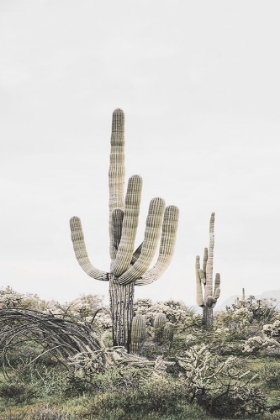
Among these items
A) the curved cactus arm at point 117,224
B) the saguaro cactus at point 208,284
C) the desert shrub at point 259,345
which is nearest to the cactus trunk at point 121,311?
the curved cactus arm at point 117,224

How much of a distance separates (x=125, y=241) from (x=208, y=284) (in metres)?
9.23

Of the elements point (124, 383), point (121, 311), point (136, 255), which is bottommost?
point (124, 383)

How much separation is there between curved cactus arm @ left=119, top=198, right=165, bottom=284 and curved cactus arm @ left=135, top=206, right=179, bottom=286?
48cm

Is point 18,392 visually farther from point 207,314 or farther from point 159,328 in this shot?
point 207,314

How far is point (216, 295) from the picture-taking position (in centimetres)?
2014

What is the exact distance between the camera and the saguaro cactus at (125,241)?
11.9 meters

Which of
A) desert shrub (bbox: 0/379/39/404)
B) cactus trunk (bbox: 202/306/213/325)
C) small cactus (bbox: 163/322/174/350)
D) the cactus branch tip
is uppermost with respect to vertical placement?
the cactus branch tip

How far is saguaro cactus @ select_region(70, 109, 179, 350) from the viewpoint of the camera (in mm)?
11875

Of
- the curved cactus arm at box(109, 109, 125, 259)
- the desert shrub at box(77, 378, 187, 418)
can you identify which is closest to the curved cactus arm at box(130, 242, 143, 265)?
the curved cactus arm at box(109, 109, 125, 259)

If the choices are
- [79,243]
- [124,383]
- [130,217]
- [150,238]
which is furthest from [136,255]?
[124,383]

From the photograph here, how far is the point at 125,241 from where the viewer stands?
11.9 metres

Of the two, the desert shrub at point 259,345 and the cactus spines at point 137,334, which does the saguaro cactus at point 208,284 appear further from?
the cactus spines at point 137,334

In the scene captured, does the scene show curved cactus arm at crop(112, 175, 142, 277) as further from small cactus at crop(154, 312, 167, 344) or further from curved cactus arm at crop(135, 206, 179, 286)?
small cactus at crop(154, 312, 167, 344)

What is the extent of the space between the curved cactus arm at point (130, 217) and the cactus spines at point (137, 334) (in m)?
1.49
